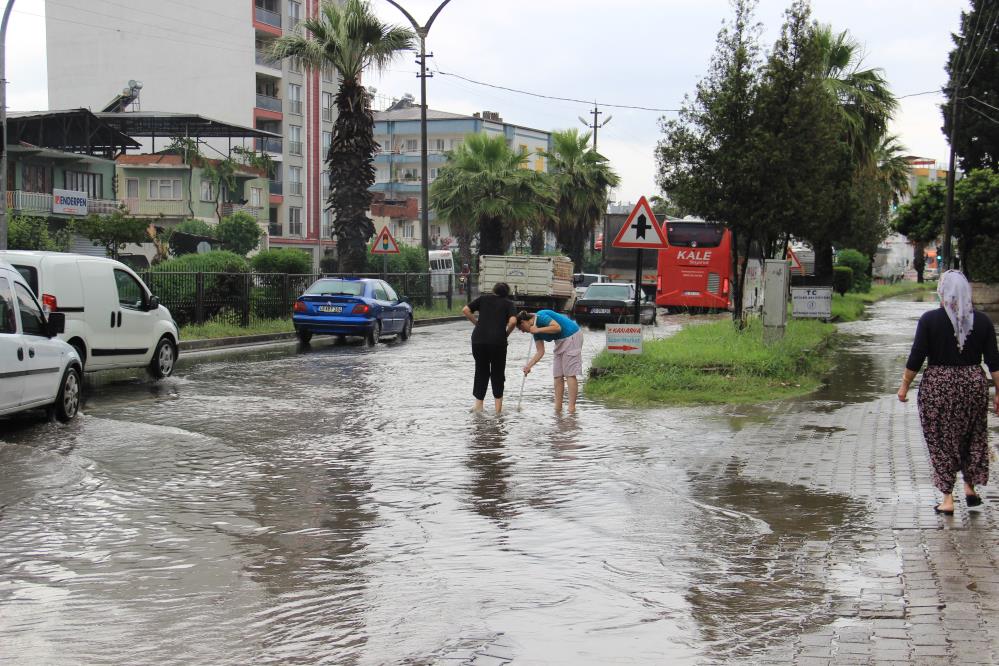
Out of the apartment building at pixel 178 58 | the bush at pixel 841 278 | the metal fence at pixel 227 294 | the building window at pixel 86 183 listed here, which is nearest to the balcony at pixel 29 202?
the building window at pixel 86 183

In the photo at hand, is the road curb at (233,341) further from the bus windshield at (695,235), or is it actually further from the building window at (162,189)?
the building window at (162,189)

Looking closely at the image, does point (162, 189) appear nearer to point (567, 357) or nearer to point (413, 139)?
point (413, 139)

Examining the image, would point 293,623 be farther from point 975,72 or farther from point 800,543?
point 975,72

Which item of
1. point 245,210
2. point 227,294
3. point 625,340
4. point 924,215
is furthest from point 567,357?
point 245,210

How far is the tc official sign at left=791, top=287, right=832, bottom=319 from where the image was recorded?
3016 cm

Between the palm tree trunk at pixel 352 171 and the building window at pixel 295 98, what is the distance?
37.1 metres

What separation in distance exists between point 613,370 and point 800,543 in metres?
9.17

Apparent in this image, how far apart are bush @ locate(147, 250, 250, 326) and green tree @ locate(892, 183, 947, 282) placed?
26.8m

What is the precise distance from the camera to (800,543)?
724 cm

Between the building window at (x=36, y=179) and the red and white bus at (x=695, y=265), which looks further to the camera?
the building window at (x=36, y=179)

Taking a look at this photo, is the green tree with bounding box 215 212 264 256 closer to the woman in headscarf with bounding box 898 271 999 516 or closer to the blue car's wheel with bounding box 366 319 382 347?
the blue car's wheel with bounding box 366 319 382 347

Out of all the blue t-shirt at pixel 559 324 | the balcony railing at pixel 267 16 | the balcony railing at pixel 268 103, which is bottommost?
the blue t-shirt at pixel 559 324

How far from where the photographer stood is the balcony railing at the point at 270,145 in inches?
2864

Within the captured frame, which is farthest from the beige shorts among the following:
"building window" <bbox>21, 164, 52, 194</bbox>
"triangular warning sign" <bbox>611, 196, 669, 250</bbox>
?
"building window" <bbox>21, 164, 52, 194</bbox>
